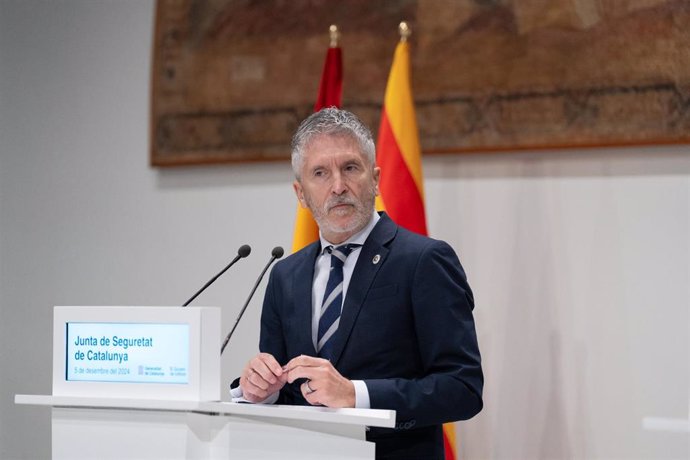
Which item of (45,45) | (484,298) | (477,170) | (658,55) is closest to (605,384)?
(484,298)

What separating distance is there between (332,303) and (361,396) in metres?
0.42

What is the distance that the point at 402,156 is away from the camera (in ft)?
13.2

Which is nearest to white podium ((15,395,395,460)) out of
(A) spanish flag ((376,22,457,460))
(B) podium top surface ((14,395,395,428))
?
(B) podium top surface ((14,395,395,428))

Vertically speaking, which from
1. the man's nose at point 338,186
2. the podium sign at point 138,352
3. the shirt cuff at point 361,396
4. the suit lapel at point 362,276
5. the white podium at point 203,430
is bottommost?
the white podium at point 203,430

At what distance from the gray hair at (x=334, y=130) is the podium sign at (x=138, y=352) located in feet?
2.41

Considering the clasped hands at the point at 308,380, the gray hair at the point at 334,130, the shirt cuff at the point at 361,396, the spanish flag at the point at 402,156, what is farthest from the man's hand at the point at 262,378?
the spanish flag at the point at 402,156

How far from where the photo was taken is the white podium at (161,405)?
1922mm

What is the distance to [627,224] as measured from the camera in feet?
13.3

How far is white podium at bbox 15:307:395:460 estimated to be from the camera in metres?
1.92

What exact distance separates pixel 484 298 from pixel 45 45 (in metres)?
2.86

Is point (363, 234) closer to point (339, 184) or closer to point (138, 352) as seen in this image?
point (339, 184)

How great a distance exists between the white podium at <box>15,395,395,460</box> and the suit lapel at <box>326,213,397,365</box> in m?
0.48

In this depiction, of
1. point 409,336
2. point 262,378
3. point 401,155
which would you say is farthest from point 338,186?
point 401,155

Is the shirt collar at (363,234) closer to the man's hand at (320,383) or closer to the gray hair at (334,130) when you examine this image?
the gray hair at (334,130)
